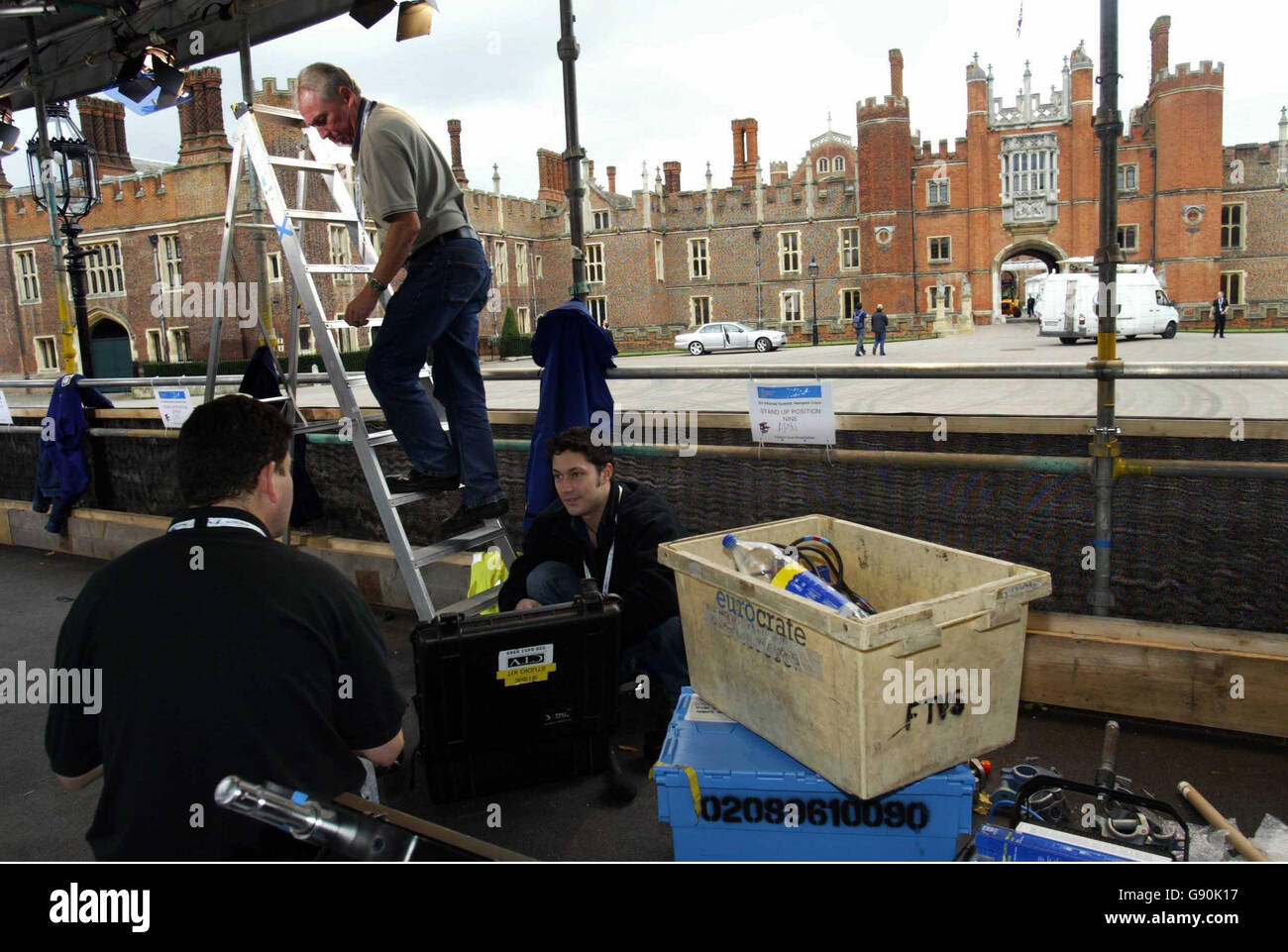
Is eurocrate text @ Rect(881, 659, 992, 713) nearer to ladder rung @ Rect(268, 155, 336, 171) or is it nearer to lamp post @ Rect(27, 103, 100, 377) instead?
ladder rung @ Rect(268, 155, 336, 171)

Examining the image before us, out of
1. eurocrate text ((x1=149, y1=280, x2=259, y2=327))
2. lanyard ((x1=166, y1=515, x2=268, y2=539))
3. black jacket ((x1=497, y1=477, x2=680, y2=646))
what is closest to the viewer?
lanyard ((x1=166, y1=515, x2=268, y2=539))

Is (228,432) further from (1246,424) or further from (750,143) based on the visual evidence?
(750,143)

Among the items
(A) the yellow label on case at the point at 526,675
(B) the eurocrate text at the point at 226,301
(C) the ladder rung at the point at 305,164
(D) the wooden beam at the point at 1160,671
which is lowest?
(D) the wooden beam at the point at 1160,671

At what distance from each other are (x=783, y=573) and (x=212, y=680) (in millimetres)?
1834

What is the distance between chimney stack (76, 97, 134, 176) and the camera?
2691cm

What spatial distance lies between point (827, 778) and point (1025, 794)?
2.37 ft

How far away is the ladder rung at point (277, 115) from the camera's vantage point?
16.3 ft

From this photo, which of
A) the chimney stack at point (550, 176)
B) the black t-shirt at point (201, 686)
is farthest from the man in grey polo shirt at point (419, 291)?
the chimney stack at point (550, 176)

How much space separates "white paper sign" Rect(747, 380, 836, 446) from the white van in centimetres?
3032

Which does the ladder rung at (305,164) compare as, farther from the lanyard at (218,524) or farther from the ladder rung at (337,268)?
the lanyard at (218,524)

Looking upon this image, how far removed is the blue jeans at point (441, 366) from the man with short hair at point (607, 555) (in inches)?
22.5

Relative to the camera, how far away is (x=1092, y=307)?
3269cm

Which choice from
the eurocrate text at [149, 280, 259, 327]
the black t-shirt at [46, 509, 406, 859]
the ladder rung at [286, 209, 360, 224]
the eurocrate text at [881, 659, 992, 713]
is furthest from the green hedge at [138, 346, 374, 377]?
the eurocrate text at [881, 659, 992, 713]
